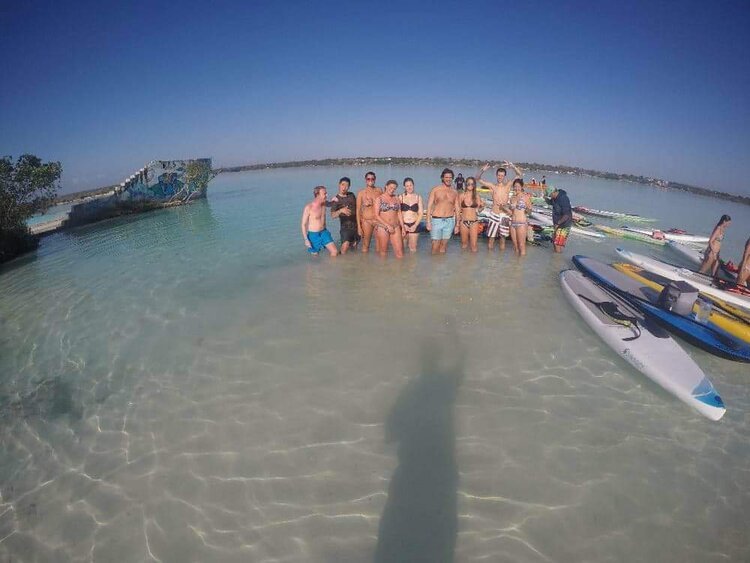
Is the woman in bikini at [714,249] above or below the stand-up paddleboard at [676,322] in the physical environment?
above

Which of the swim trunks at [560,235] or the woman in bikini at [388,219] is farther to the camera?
the swim trunks at [560,235]

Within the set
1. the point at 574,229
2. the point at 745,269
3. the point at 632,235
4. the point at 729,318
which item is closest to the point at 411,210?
the point at 729,318

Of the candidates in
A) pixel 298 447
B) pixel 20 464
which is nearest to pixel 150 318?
pixel 20 464

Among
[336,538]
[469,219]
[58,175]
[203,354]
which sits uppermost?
[58,175]

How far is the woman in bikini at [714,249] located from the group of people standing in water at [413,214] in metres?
3.70

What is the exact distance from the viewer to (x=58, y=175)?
52.4 feet

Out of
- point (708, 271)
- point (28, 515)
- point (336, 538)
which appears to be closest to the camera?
point (336, 538)

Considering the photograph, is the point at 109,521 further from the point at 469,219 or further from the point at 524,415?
the point at 469,219

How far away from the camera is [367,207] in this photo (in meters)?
9.89

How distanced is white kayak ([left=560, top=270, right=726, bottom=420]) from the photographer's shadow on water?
2.72m

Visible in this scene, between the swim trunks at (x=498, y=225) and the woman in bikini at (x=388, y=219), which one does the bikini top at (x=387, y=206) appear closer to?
the woman in bikini at (x=388, y=219)

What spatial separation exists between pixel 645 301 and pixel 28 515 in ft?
32.2

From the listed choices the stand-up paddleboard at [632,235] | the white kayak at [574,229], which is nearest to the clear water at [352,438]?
the white kayak at [574,229]

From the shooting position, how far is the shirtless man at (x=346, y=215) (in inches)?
395
